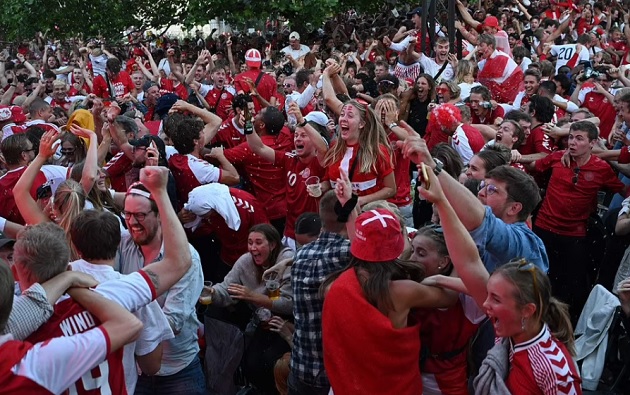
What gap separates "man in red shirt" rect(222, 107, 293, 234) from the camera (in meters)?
6.59

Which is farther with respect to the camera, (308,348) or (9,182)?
(9,182)

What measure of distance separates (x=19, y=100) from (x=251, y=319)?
21.9 feet

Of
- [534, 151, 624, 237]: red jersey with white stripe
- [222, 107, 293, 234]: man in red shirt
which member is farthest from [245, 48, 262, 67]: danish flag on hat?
[534, 151, 624, 237]: red jersey with white stripe

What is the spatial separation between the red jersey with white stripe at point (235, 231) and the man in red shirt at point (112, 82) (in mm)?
5868

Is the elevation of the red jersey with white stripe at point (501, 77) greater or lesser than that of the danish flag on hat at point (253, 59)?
lesser

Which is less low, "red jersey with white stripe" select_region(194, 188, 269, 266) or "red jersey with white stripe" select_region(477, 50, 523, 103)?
"red jersey with white stripe" select_region(194, 188, 269, 266)

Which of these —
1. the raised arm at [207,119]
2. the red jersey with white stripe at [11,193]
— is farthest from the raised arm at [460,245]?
the raised arm at [207,119]

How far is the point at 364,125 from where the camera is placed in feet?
19.3

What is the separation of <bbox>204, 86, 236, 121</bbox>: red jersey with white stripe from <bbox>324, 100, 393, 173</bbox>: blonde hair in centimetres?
420

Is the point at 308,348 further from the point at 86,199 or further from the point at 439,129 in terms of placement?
the point at 439,129

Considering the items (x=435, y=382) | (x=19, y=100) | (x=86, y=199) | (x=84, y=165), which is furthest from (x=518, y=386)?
(x=19, y=100)

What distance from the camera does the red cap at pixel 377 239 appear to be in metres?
3.15

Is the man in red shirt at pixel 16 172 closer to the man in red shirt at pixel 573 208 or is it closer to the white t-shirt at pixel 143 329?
the white t-shirt at pixel 143 329

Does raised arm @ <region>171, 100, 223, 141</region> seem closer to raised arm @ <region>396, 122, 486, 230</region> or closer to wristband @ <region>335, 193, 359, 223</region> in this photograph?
wristband @ <region>335, 193, 359, 223</region>
